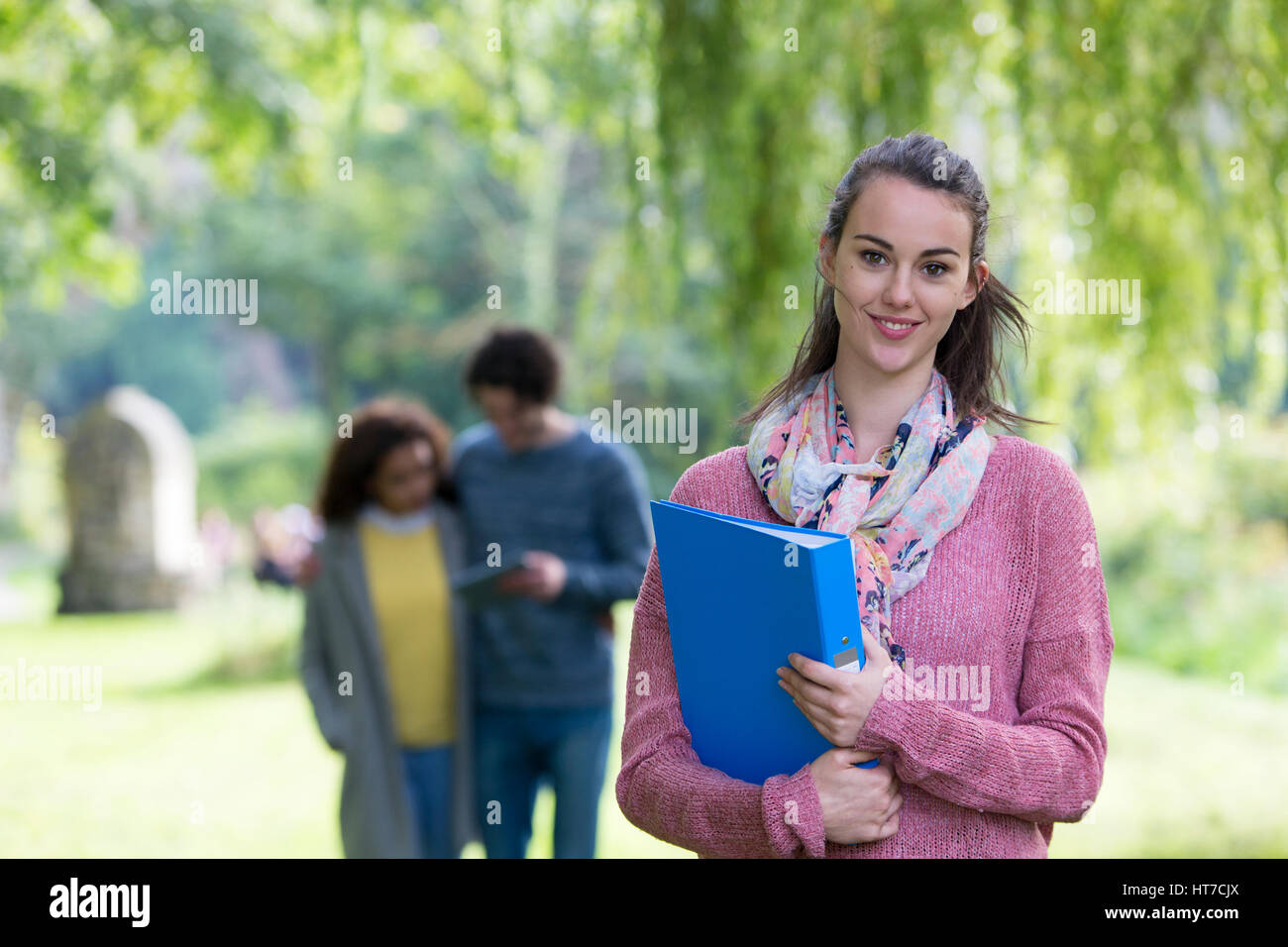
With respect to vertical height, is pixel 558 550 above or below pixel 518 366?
below

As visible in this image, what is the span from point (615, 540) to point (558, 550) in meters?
0.16

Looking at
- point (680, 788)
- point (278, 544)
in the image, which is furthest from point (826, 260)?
point (278, 544)

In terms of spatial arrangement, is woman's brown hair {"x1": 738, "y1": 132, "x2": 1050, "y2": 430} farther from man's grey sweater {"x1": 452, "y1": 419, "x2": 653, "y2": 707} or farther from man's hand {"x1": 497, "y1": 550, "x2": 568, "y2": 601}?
man's grey sweater {"x1": 452, "y1": 419, "x2": 653, "y2": 707}

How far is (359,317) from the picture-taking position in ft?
64.6

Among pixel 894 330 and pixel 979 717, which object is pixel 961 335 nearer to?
pixel 894 330

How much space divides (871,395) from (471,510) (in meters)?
2.32

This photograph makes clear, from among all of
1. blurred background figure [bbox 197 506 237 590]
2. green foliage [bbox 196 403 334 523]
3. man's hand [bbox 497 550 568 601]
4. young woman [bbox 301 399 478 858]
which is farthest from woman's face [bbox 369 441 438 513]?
green foliage [bbox 196 403 334 523]

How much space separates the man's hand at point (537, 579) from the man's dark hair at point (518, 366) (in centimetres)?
48

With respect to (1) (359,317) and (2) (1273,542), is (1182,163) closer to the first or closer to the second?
(2) (1273,542)

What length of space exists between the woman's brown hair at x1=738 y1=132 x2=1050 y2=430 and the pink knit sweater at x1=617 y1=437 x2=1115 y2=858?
0.36ft

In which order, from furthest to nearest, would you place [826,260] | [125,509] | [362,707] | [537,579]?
[125,509] < [362,707] < [537,579] < [826,260]

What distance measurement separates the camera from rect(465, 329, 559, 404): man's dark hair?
3.49 metres

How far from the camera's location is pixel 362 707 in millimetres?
3375
